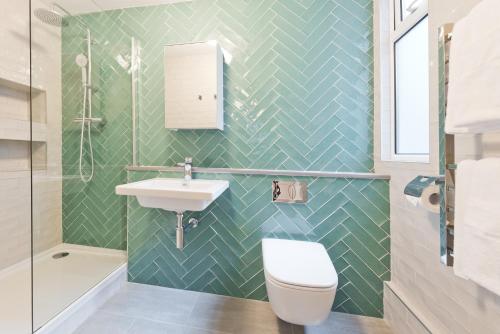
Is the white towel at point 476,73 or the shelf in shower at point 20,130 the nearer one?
the white towel at point 476,73

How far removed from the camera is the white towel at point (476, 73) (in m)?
0.50

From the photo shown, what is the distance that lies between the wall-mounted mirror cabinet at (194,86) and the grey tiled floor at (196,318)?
50.8 inches

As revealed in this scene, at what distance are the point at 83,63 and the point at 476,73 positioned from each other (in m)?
2.40

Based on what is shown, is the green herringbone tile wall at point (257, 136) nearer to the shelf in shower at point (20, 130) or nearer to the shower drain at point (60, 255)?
the shelf in shower at point (20, 130)

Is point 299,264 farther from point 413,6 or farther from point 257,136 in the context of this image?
point 413,6

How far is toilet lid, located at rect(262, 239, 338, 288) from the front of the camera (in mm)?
899

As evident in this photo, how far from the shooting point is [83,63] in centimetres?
171

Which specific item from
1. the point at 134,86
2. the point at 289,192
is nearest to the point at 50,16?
the point at 134,86

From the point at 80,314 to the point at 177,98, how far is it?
1.56 m

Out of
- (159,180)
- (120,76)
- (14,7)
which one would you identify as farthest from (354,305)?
(14,7)

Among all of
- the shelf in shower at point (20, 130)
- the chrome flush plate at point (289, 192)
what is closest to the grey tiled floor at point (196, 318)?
the chrome flush plate at point (289, 192)

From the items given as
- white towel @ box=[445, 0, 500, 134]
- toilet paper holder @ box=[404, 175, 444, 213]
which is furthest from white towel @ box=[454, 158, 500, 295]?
toilet paper holder @ box=[404, 175, 444, 213]

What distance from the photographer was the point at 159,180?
1.60 metres

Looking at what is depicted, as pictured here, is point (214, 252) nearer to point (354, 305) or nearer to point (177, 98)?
point (354, 305)
